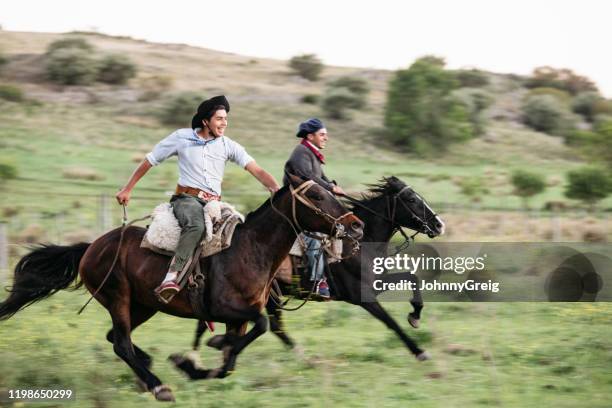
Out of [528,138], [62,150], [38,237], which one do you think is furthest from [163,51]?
[38,237]

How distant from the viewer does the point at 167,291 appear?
7.29m

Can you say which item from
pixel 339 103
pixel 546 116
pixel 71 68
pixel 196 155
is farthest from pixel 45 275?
pixel 546 116

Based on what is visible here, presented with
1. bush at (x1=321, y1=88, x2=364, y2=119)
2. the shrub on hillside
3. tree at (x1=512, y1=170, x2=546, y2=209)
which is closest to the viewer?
tree at (x1=512, y1=170, x2=546, y2=209)

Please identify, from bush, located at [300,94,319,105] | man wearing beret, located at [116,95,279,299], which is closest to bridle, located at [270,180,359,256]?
man wearing beret, located at [116,95,279,299]

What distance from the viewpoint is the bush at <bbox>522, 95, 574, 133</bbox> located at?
6156cm

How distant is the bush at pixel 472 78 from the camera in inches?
2953

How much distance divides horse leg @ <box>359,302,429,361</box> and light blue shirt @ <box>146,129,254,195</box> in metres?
2.65

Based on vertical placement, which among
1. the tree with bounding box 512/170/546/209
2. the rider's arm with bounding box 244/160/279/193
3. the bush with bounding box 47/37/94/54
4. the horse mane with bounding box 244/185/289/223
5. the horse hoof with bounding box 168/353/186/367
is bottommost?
the horse hoof with bounding box 168/353/186/367

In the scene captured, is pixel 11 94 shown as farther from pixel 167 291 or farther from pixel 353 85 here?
pixel 167 291

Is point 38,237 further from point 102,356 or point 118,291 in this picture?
point 118,291

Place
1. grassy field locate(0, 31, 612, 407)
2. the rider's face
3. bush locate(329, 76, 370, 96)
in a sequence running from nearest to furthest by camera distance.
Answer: grassy field locate(0, 31, 612, 407) < the rider's face < bush locate(329, 76, 370, 96)

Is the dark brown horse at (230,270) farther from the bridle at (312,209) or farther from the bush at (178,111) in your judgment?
the bush at (178,111)

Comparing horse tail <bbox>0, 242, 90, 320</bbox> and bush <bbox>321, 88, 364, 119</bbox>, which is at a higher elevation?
bush <bbox>321, 88, 364, 119</bbox>

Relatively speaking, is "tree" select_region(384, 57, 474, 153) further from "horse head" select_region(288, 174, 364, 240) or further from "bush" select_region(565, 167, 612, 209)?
"horse head" select_region(288, 174, 364, 240)
